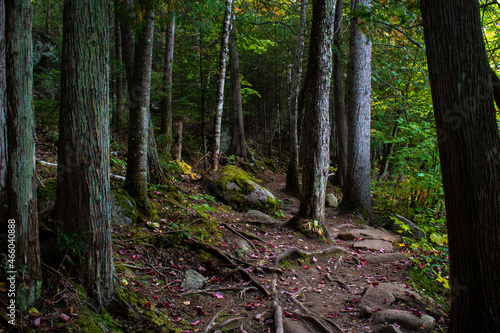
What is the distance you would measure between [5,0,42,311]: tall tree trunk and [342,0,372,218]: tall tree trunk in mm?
8132

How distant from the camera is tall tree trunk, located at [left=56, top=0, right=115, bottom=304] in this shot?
2684 mm

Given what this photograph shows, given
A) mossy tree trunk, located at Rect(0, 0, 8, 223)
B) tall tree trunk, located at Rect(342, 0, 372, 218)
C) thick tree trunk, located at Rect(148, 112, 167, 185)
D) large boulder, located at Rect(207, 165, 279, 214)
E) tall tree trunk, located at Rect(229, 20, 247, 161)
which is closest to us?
mossy tree trunk, located at Rect(0, 0, 8, 223)

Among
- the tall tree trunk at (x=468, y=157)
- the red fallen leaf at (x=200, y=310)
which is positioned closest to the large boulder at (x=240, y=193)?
the red fallen leaf at (x=200, y=310)

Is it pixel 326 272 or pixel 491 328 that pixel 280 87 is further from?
pixel 491 328

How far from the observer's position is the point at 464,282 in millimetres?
2391

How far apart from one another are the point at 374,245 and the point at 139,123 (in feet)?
18.3

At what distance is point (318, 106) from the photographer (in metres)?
6.05

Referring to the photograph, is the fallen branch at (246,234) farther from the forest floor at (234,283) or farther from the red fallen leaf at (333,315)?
the red fallen leaf at (333,315)

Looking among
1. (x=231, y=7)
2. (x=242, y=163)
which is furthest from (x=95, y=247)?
(x=242, y=163)

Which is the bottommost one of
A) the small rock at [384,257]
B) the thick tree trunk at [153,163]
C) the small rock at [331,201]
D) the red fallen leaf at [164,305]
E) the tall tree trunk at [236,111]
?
the small rock at [384,257]

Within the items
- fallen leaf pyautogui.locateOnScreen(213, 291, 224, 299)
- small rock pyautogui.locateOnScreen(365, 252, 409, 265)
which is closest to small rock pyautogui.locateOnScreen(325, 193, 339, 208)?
small rock pyautogui.locateOnScreen(365, 252, 409, 265)

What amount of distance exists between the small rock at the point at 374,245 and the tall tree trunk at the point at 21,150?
5943mm

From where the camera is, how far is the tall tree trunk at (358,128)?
870cm

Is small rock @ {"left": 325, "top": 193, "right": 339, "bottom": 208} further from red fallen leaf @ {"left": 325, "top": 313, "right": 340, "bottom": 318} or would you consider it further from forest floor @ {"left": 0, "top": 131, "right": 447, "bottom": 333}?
red fallen leaf @ {"left": 325, "top": 313, "right": 340, "bottom": 318}
